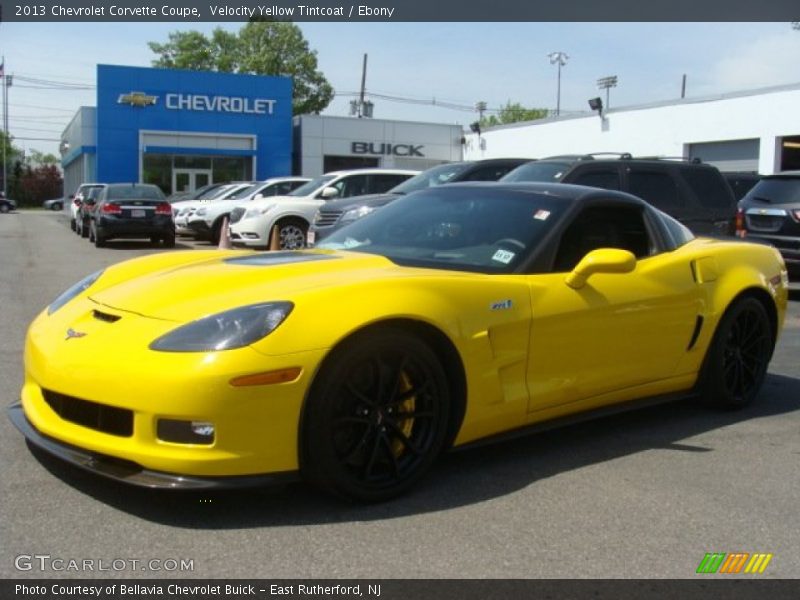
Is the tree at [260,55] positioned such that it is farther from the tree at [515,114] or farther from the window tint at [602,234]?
the window tint at [602,234]

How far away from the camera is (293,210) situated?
15.4 meters

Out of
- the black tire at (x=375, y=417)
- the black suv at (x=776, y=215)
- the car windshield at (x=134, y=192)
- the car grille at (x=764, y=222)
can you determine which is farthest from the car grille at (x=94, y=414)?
the car windshield at (x=134, y=192)

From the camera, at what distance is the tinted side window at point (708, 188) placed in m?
10.7

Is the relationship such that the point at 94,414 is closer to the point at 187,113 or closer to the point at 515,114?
the point at 187,113

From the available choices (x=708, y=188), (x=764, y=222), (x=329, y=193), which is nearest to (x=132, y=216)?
(x=329, y=193)

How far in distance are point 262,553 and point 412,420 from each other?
3.07 feet

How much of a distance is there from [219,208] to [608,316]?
52.2ft

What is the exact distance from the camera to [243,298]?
3.45 meters

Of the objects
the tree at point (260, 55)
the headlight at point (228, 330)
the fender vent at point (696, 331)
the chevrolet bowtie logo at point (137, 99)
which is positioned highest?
the tree at point (260, 55)

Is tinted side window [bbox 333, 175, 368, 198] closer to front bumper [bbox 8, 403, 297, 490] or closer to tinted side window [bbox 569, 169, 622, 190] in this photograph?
tinted side window [bbox 569, 169, 622, 190]

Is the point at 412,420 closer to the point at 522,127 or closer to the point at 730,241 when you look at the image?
the point at 730,241

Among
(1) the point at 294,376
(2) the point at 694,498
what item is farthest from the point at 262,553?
(2) the point at 694,498

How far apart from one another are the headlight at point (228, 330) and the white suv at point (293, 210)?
1160 cm

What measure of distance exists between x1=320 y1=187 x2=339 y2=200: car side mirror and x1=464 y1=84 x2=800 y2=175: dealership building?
41.9 ft
